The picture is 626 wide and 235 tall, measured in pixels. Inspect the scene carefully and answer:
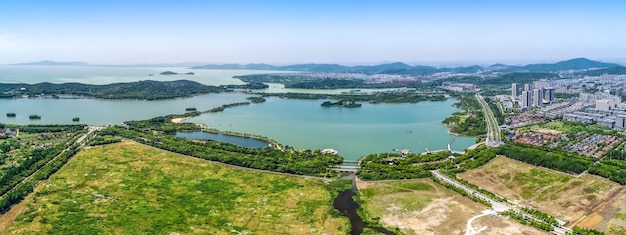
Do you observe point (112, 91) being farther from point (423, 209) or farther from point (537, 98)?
point (537, 98)

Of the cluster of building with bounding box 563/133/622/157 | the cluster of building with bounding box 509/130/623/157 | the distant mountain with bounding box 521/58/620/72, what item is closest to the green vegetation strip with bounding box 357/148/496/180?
the cluster of building with bounding box 509/130/623/157

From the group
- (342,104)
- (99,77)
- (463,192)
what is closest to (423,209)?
(463,192)

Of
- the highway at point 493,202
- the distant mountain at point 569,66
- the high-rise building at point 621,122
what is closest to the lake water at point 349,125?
the highway at point 493,202

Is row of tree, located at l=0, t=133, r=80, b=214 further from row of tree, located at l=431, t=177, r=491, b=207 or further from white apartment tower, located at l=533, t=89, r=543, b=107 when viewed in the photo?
white apartment tower, located at l=533, t=89, r=543, b=107

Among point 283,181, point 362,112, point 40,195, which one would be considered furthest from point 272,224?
point 362,112

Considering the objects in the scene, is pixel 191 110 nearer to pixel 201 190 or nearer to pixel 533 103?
pixel 201 190

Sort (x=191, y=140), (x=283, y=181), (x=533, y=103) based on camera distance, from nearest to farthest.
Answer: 1. (x=283, y=181)
2. (x=191, y=140)
3. (x=533, y=103)

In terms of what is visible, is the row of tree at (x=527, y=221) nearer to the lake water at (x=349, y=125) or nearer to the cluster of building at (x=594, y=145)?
the lake water at (x=349, y=125)
